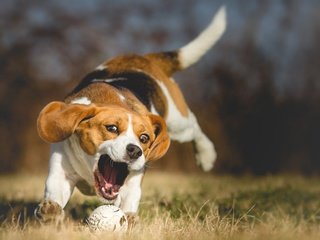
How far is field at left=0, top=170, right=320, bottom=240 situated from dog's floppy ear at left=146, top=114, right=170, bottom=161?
1.40 feet

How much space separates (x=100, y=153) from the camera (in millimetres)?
4242

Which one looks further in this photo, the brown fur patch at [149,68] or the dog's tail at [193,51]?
the dog's tail at [193,51]

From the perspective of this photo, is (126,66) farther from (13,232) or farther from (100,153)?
(13,232)

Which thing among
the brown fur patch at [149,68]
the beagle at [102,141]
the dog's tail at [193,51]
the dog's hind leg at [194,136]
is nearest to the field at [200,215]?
the beagle at [102,141]

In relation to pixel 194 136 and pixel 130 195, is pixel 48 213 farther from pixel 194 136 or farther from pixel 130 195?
pixel 194 136

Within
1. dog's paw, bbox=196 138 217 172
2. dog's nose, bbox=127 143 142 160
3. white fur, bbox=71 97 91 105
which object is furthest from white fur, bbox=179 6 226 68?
dog's nose, bbox=127 143 142 160

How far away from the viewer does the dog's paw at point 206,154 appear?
695cm

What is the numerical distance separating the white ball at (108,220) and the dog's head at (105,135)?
17 cm

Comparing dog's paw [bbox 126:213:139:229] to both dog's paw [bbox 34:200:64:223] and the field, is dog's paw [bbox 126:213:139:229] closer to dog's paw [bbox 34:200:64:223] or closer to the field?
the field

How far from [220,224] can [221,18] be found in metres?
3.55

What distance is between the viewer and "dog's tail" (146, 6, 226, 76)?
6562 millimetres

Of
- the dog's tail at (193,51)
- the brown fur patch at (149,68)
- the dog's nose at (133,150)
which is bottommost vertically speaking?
the dog's nose at (133,150)

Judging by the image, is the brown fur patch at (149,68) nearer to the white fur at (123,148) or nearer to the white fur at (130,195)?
the white fur at (130,195)

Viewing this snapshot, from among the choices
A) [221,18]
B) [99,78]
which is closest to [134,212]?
[99,78]
